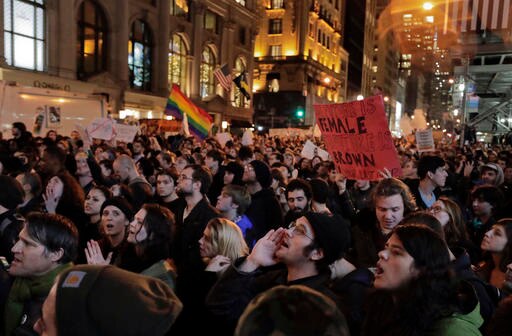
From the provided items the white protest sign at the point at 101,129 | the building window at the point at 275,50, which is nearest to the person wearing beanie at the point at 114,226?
the white protest sign at the point at 101,129

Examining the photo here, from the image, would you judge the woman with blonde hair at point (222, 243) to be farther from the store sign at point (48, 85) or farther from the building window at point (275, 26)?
the building window at point (275, 26)

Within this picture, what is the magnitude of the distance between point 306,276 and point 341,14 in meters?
78.1

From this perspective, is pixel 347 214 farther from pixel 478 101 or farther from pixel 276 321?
pixel 478 101

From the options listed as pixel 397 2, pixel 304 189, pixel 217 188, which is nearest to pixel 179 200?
pixel 304 189

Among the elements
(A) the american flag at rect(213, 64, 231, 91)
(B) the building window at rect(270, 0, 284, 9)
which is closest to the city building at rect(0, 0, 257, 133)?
(A) the american flag at rect(213, 64, 231, 91)

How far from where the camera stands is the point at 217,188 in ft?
26.5

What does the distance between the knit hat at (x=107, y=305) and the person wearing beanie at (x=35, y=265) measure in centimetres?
138

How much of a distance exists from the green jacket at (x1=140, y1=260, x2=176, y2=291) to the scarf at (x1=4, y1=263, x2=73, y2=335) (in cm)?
66

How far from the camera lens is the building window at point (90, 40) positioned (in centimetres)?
2727

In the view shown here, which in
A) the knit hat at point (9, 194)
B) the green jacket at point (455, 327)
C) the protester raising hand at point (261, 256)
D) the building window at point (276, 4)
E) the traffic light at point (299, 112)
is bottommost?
the green jacket at point (455, 327)

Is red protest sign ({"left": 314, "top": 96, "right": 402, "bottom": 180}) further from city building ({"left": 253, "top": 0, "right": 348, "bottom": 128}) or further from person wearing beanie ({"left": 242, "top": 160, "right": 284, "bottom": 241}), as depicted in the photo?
city building ({"left": 253, "top": 0, "right": 348, "bottom": 128})

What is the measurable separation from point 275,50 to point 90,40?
1309 inches

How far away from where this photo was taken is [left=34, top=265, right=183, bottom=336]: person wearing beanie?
4.87 feet

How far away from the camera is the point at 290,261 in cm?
289
